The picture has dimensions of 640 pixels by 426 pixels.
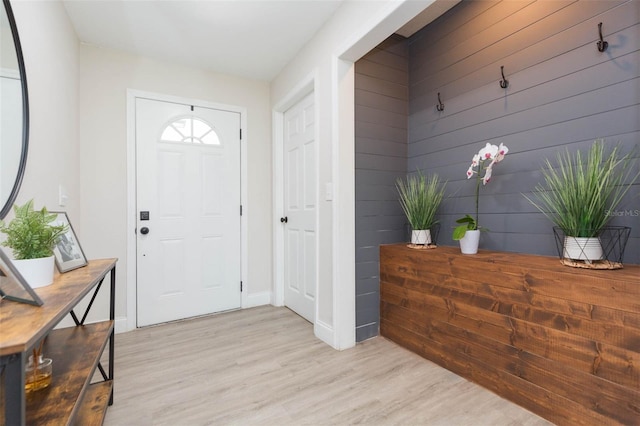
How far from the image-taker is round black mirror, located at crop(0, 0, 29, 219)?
46.0 inches

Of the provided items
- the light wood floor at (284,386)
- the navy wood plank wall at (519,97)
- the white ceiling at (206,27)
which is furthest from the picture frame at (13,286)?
the navy wood plank wall at (519,97)

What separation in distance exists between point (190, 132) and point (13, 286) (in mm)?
2279

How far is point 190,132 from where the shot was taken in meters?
2.83

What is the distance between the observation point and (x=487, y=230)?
1.99 meters

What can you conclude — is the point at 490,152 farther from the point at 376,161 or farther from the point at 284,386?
the point at 284,386

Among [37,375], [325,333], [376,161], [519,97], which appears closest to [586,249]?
[519,97]

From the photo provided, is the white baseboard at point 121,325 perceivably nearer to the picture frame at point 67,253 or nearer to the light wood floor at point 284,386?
the light wood floor at point 284,386

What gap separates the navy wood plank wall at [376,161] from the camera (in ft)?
7.39

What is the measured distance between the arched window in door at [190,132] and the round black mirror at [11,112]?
139 cm

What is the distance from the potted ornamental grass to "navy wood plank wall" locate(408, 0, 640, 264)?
10 cm

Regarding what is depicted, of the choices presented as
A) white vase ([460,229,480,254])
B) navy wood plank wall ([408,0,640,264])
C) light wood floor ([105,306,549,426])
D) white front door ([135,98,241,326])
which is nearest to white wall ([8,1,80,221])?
white front door ([135,98,241,326])

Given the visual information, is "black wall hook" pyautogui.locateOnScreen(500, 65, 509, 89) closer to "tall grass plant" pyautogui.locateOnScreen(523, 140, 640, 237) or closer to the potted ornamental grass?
the potted ornamental grass

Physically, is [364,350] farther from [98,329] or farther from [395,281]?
[98,329]

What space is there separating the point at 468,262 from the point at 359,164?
102cm
